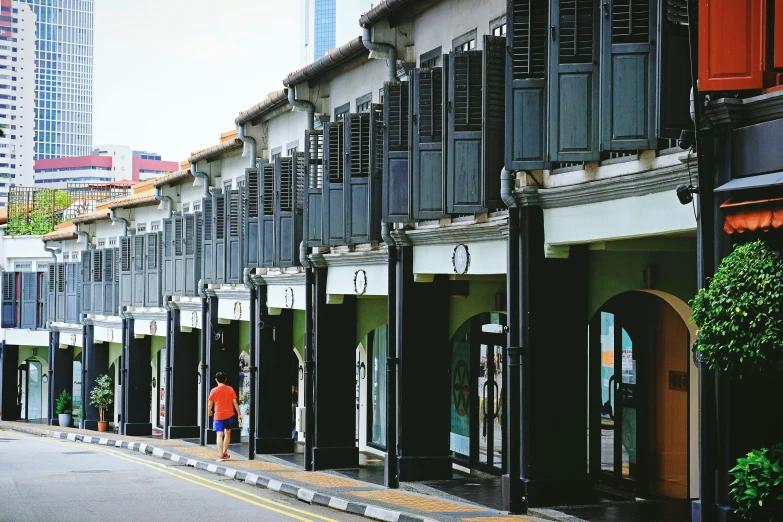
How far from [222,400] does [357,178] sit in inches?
240

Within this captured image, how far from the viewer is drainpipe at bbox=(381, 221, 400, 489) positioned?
17969 mm

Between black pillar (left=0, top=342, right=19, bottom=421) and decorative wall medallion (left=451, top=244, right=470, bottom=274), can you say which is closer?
decorative wall medallion (left=451, top=244, right=470, bottom=274)

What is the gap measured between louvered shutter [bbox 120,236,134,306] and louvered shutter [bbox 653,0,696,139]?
26.8m

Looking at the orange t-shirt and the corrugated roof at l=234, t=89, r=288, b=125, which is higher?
the corrugated roof at l=234, t=89, r=288, b=125

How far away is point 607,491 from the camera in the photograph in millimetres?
16234

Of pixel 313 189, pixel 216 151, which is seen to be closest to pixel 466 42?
pixel 313 189

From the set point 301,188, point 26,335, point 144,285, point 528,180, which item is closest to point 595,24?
point 528,180

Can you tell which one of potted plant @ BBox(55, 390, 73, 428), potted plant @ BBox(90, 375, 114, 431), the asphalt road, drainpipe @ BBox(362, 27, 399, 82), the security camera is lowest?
potted plant @ BBox(55, 390, 73, 428)

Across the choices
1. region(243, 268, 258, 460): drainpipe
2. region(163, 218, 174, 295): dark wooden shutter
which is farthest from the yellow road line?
region(163, 218, 174, 295): dark wooden shutter

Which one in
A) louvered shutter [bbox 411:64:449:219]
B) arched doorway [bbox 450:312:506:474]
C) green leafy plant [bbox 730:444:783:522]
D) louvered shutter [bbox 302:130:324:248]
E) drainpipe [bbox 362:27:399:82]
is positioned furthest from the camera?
louvered shutter [bbox 302:130:324:248]

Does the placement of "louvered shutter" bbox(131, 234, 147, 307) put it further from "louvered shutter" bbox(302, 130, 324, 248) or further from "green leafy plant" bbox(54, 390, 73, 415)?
Answer: "louvered shutter" bbox(302, 130, 324, 248)

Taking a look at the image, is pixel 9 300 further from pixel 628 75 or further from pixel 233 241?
pixel 628 75

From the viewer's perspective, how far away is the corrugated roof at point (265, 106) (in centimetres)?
2377

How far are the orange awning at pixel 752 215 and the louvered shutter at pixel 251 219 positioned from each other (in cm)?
1514
